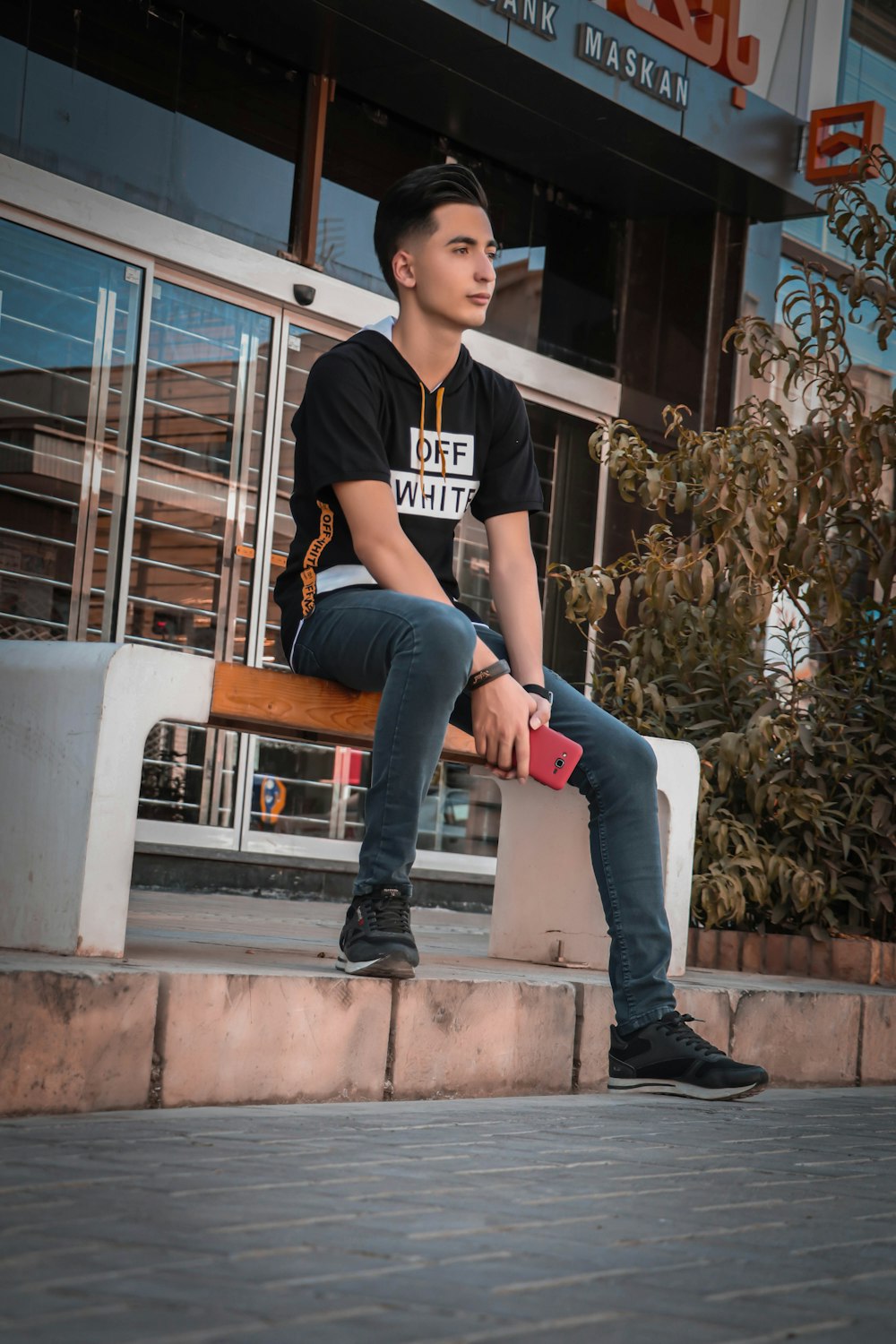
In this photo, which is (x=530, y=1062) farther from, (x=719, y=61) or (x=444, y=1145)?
(x=719, y=61)

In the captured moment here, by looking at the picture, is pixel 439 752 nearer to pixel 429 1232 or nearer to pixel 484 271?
pixel 484 271

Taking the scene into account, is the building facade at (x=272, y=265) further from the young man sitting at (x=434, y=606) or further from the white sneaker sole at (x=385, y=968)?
the white sneaker sole at (x=385, y=968)

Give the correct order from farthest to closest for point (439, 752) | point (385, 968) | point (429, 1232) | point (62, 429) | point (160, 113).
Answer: point (160, 113)
point (62, 429)
point (439, 752)
point (385, 968)
point (429, 1232)

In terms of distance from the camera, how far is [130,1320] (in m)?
1.58

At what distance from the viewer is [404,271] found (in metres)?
4.04

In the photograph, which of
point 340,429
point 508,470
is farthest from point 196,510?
point 340,429

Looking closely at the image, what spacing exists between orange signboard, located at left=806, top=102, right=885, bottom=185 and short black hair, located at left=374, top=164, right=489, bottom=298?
19.9 feet

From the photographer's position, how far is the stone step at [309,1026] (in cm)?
288

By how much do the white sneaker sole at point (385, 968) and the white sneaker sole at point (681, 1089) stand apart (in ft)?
1.79

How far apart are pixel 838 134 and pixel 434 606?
7110 millimetres

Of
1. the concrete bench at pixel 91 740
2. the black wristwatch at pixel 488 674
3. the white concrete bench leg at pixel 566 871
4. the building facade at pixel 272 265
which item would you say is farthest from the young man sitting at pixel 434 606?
the building facade at pixel 272 265

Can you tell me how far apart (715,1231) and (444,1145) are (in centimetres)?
64

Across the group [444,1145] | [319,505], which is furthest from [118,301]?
[444,1145]

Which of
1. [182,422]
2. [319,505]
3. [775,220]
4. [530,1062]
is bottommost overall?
[530,1062]
